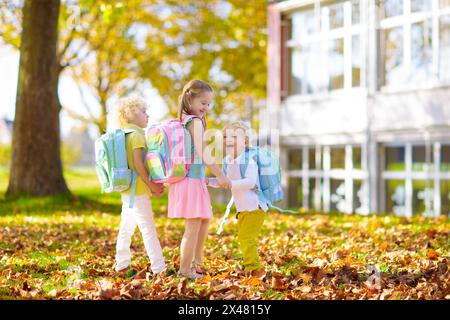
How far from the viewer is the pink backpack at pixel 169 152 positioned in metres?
6.16

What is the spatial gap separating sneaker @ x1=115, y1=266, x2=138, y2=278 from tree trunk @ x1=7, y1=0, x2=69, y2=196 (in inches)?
318

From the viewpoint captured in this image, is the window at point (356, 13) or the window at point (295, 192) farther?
the window at point (295, 192)

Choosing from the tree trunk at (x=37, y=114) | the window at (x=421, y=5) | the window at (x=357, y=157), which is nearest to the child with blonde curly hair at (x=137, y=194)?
the tree trunk at (x=37, y=114)

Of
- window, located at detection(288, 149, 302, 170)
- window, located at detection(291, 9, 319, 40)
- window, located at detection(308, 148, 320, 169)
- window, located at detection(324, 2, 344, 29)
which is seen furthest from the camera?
window, located at detection(288, 149, 302, 170)

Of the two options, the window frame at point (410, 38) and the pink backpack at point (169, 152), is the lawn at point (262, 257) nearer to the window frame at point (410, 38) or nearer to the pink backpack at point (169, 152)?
the pink backpack at point (169, 152)

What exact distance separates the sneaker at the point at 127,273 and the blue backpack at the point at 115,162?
1.91 ft

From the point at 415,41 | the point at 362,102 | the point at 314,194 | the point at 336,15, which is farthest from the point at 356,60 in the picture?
the point at 314,194

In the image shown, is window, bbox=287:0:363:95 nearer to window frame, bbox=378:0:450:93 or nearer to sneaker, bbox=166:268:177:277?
window frame, bbox=378:0:450:93

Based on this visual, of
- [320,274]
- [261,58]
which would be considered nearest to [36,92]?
[320,274]

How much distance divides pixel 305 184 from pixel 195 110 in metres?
14.7

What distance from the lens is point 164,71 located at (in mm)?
28109

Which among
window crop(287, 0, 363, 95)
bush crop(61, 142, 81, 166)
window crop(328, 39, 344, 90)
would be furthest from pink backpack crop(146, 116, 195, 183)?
bush crop(61, 142, 81, 166)

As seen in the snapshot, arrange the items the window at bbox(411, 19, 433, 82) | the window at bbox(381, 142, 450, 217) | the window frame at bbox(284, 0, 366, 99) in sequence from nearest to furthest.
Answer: the window at bbox(381, 142, 450, 217)
the window at bbox(411, 19, 433, 82)
the window frame at bbox(284, 0, 366, 99)

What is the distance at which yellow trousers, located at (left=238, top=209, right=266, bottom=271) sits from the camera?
654 centimetres
